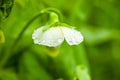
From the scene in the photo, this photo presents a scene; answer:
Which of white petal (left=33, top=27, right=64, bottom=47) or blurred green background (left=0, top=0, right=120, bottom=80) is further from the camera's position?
blurred green background (left=0, top=0, right=120, bottom=80)

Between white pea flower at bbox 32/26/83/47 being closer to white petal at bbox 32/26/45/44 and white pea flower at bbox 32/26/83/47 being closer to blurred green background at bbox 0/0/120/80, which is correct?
white petal at bbox 32/26/45/44

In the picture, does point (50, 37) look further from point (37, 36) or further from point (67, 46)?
point (67, 46)

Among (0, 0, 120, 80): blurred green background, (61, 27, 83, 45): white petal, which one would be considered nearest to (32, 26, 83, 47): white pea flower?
(61, 27, 83, 45): white petal

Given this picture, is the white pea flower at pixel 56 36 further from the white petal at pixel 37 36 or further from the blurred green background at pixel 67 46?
the blurred green background at pixel 67 46

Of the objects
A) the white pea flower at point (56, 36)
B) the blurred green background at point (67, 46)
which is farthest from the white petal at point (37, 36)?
the blurred green background at point (67, 46)
